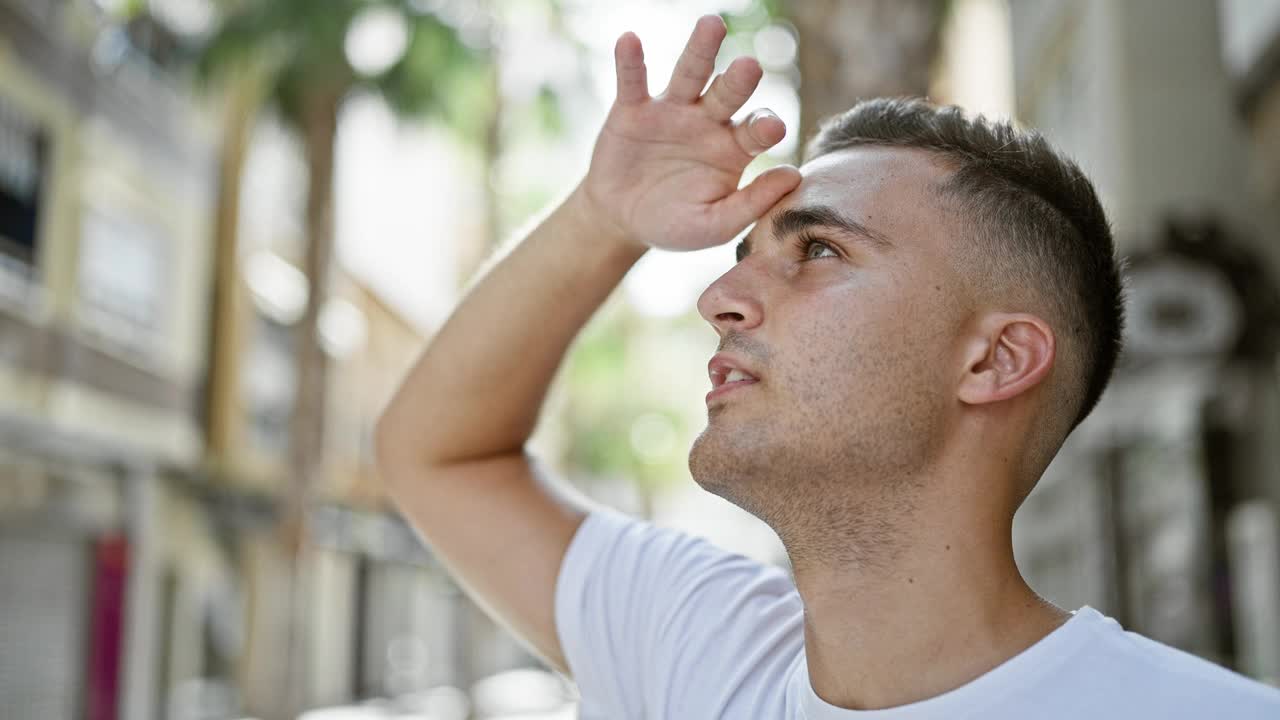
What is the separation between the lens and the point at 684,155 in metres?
2.29

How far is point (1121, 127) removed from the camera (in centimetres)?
1589

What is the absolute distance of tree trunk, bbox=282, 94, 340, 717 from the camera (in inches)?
622

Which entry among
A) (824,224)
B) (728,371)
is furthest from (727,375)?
(824,224)

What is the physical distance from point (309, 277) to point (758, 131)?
15.0 m

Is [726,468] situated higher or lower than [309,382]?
lower

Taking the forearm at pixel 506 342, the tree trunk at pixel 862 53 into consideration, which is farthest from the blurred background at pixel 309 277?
the forearm at pixel 506 342

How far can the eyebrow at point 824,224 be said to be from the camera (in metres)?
2.10

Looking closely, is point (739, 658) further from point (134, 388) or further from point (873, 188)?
point (134, 388)

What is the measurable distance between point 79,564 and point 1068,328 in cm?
1650

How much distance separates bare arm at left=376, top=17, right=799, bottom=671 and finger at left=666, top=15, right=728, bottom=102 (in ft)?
0.21

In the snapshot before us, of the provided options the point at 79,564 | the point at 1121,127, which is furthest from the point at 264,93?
the point at 1121,127

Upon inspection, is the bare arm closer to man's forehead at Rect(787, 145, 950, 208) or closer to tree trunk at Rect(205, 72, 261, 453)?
man's forehead at Rect(787, 145, 950, 208)

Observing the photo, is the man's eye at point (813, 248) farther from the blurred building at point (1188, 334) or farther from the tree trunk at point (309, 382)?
the tree trunk at point (309, 382)

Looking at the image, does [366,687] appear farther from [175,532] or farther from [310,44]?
[310,44]
